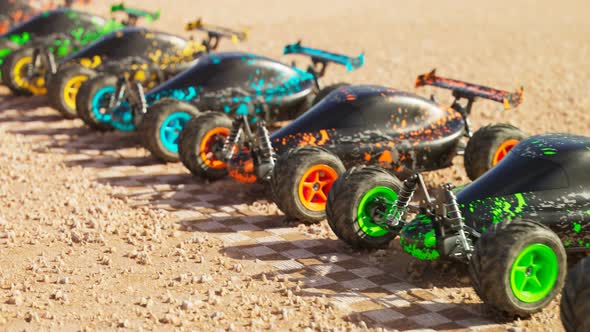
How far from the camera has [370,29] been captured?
1076 inches

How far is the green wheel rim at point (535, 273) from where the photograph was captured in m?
6.82

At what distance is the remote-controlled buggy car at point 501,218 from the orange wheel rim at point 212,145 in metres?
3.06

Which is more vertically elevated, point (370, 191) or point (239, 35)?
point (239, 35)

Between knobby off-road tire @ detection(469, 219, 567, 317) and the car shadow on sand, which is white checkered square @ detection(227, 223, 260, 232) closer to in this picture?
the car shadow on sand

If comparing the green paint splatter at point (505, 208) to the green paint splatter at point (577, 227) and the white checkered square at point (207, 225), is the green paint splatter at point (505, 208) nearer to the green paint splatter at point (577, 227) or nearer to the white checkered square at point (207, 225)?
the green paint splatter at point (577, 227)

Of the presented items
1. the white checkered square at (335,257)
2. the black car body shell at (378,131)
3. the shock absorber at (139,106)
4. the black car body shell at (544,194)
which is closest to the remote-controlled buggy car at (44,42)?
the shock absorber at (139,106)

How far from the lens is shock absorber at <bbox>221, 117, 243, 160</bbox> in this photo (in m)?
10.4

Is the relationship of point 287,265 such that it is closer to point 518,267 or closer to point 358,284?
point 358,284

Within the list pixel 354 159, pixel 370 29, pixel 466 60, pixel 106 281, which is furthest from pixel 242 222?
pixel 370 29

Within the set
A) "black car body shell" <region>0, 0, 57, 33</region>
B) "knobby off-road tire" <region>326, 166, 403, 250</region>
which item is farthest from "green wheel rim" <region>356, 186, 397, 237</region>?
"black car body shell" <region>0, 0, 57, 33</region>

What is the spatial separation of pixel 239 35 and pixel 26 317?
351 inches

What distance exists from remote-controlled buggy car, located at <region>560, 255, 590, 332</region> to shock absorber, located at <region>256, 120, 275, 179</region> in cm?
435

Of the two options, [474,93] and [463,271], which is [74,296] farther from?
[474,93]

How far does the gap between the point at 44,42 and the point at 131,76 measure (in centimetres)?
285
